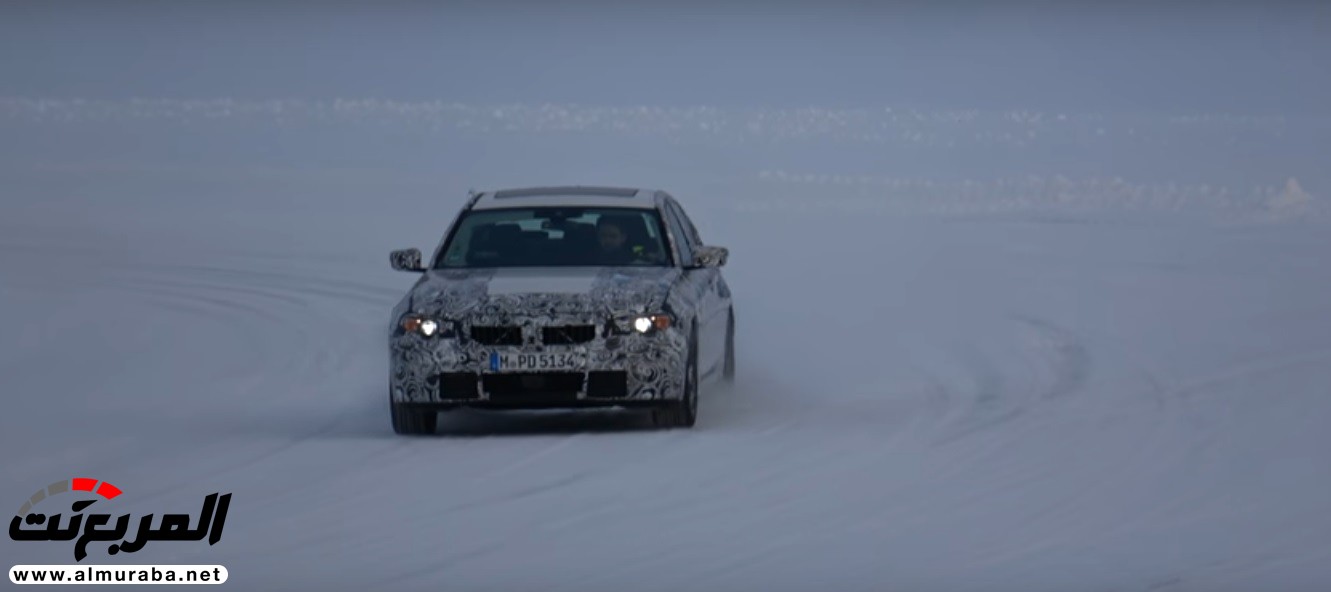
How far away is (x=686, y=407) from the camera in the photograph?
1325 centimetres

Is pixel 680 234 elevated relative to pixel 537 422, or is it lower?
elevated

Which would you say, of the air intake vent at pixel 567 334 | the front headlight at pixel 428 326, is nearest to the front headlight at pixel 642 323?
the air intake vent at pixel 567 334

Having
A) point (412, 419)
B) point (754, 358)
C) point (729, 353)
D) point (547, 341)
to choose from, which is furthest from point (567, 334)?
point (754, 358)

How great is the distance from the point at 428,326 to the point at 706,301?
188 cm

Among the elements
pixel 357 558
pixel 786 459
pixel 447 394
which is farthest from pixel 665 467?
pixel 357 558

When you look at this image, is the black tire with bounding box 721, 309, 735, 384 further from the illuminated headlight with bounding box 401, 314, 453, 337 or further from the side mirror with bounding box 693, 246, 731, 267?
the illuminated headlight with bounding box 401, 314, 453, 337

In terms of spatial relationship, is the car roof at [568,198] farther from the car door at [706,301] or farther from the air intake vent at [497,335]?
the air intake vent at [497,335]

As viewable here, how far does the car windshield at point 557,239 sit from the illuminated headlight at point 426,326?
3.45ft

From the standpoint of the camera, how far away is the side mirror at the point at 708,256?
46.4ft

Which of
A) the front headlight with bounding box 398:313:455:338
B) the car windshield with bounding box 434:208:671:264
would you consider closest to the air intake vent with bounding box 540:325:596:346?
the front headlight with bounding box 398:313:455:338

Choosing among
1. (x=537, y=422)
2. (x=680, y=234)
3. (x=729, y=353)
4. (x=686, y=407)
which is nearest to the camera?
(x=686, y=407)

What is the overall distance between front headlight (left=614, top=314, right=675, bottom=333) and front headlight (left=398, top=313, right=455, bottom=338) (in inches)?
31.8

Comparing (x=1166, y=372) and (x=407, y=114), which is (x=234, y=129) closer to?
(x=407, y=114)

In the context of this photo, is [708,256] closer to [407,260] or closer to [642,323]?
[642,323]
